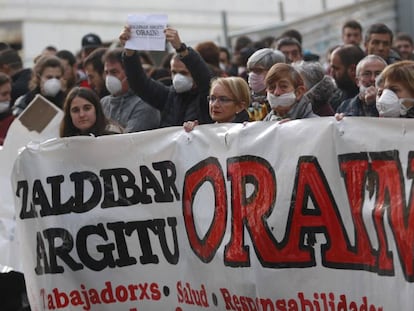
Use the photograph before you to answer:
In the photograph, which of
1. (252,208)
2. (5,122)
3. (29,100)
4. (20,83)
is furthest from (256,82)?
(20,83)

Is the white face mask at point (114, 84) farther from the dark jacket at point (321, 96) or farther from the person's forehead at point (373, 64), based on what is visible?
the person's forehead at point (373, 64)

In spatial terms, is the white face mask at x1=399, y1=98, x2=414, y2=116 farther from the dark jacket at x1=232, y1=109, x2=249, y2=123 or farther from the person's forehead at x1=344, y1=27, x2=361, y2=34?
the person's forehead at x1=344, y1=27, x2=361, y2=34

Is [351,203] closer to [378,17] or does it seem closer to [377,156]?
[377,156]

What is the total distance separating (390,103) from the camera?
758 cm

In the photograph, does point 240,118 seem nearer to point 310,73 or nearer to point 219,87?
point 219,87

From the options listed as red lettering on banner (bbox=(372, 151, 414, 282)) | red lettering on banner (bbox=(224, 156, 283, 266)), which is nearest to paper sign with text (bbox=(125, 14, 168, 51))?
red lettering on banner (bbox=(224, 156, 283, 266))

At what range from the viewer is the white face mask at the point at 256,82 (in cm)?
932

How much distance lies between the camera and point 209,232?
7934 mm

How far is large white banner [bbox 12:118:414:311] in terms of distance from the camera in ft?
23.4

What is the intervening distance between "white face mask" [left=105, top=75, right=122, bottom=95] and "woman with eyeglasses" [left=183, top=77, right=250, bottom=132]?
2013 millimetres

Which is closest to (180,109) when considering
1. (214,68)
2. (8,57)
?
(214,68)

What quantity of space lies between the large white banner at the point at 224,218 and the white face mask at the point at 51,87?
262 centimetres

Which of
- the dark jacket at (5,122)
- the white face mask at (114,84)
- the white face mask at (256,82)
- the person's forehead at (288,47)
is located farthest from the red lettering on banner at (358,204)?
the dark jacket at (5,122)

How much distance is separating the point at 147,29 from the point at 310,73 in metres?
1.11
